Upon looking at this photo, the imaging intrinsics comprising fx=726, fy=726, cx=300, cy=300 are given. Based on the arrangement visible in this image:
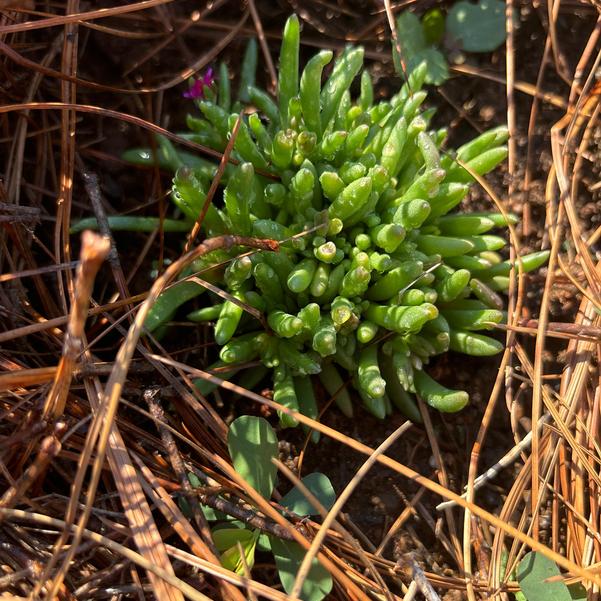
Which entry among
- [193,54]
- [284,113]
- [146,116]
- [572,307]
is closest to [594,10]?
[572,307]

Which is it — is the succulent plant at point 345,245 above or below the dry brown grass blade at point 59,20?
below

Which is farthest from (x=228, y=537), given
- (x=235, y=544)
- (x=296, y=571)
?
(x=296, y=571)

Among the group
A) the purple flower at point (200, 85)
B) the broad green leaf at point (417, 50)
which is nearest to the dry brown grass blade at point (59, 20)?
the purple flower at point (200, 85)

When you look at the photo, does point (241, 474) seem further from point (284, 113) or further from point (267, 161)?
point (284, 113)

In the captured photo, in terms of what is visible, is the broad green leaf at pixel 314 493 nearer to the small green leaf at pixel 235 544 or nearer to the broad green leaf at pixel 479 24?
the small green leaf at pixel 235 544

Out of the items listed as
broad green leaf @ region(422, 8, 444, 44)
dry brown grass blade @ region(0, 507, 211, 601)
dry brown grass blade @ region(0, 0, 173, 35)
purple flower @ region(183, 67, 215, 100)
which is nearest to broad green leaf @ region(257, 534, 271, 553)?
dry brown grass blade @ region(0, 507, 211, 601)
